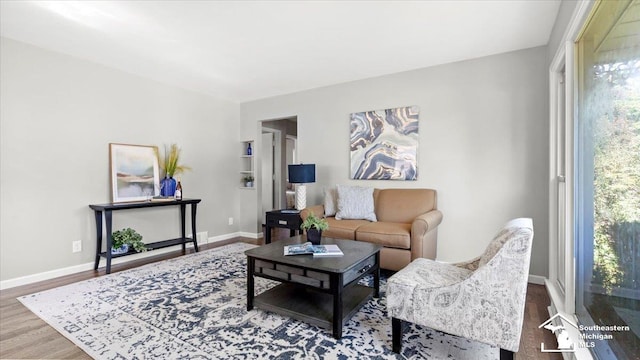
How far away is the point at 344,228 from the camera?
3291mm

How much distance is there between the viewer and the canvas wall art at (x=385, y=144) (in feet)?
12.2

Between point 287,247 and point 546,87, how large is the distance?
9.81ft

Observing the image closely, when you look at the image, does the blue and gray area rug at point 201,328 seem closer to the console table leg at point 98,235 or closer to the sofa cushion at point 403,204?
the console table leg at point 98,235

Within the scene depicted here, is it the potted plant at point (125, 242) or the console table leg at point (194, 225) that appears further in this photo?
the console table leg at point (194, 225)

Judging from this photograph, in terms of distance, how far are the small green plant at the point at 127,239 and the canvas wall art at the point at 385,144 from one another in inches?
112

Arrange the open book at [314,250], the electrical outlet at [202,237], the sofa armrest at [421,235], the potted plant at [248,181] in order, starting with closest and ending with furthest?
the open book at [314,250]
the sofa armrest at [421,235]
the electrical outlet at [202,237]
the potted plant at [248,181]

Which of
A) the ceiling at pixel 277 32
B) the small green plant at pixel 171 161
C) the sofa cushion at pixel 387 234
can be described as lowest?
the sofa cushion at pixel 387 234

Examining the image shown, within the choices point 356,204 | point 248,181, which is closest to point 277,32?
point 356,204

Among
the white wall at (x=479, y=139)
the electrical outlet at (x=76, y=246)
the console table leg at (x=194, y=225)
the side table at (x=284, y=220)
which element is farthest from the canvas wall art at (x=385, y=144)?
the electrical outlet at (x=76, y=246)

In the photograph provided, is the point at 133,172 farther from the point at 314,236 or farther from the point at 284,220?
the point at 314,236

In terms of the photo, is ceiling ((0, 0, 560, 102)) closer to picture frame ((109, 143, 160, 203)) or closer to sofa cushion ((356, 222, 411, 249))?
picture frame ((109, 143, 160, 203))

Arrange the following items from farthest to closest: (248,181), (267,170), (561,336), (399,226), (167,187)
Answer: (267,170), (248,181), (167,187), (399,226), (561,336)

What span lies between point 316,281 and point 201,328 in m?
0.88

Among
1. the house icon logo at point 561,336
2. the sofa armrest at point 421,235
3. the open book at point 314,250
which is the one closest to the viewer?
the house icon logo at point 561,336
